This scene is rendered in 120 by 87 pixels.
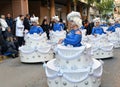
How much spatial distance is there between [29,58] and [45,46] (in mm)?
858

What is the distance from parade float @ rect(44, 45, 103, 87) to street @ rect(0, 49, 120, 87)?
101cm

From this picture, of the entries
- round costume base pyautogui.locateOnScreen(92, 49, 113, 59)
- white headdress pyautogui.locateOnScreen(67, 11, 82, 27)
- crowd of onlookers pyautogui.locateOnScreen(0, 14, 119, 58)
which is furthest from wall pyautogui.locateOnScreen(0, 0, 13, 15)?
white headdress pyautogui.locateOnScreen(67, 11, 82, 27)

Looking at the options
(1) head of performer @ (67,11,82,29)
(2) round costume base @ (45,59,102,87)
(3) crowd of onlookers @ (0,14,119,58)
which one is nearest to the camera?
(2) round costume base @ (45,59,102,87)

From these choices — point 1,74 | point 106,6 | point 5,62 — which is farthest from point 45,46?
point 106,6

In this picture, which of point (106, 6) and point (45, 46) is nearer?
point (45, 46)

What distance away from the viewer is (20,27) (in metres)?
17.1

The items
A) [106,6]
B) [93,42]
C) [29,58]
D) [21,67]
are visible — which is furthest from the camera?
[106,6]

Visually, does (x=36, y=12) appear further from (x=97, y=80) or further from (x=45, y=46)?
(x=97, y=80)

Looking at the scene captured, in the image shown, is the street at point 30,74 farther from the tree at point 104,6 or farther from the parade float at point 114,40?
the tree at point 104,6

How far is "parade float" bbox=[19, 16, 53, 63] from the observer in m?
13.4

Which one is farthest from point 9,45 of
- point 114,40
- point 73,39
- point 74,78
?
point 74,78

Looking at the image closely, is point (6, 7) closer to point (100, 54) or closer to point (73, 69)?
point (100, 54)

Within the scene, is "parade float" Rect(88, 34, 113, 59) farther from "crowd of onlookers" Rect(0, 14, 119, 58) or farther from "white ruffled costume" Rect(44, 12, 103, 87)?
"white ruffled costume" Rect(44, 12, 103, 87)

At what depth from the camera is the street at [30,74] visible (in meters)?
9.13
